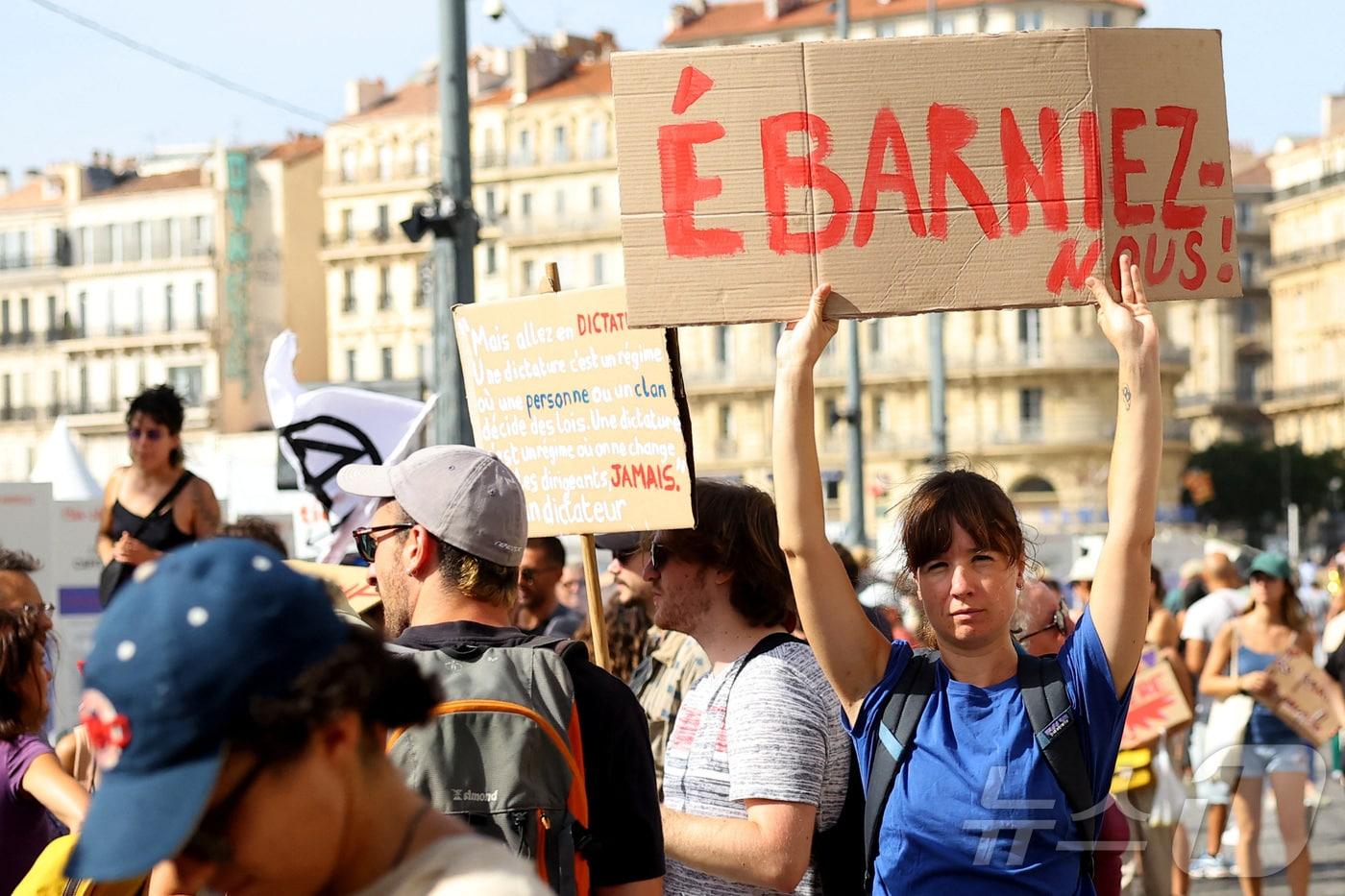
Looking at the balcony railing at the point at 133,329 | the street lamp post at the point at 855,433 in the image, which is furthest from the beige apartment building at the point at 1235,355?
the street lamp post at the point at 855,433

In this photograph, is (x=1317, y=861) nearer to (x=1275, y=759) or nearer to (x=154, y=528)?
(x=1275, y=759)

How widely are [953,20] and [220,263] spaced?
33791 mm

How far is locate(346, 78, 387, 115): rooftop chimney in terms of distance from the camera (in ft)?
305

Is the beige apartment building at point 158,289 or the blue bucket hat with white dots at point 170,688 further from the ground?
the beige apartment building at point 158,289

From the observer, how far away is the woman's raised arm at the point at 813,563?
3.50 metres

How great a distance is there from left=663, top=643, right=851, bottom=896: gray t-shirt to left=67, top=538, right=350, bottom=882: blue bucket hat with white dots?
1961mm

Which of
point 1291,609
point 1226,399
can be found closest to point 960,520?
point 1291,609

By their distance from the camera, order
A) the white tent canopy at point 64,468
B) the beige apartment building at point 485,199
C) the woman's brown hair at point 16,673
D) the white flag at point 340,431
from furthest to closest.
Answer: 1. the beige apartment building at point 485,199
2. the white tent canopy at point 64,468
3. the white flag at point 340,431
4. the woman's brown hair at point 16,673

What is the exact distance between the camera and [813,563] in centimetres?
350

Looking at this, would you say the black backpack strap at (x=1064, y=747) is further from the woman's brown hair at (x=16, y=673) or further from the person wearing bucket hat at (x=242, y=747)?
the woman's brown hair at (x=16, y=673)

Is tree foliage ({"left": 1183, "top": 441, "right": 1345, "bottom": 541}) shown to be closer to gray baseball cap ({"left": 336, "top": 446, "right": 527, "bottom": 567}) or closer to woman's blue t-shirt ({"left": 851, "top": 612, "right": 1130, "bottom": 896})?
woman's blue t-shirt ({"left": 851, "top": 612, "right": 1130, "bottom": 896})

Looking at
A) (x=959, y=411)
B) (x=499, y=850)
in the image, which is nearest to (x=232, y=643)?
(x=499, y=850)

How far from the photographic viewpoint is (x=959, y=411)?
7869cm

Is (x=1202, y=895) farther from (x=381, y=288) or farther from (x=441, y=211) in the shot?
(x=381, y=288)
